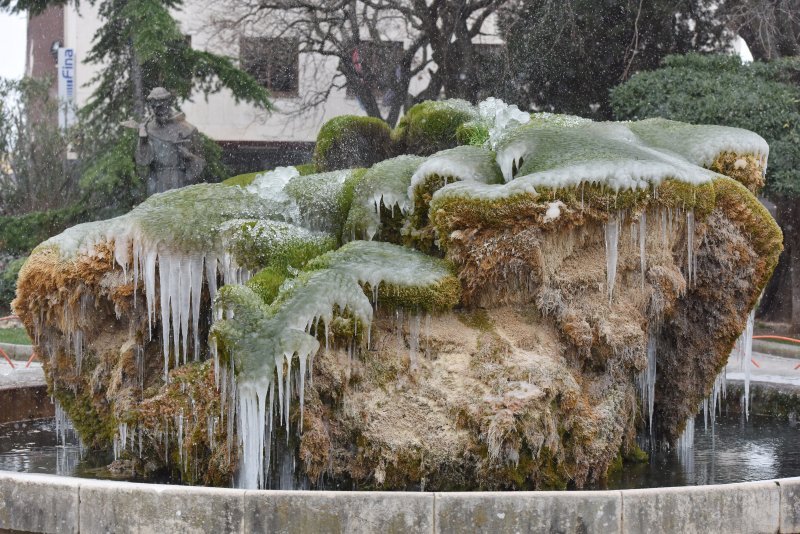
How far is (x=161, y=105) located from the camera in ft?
52.5

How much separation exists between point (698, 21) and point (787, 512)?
59.5ft

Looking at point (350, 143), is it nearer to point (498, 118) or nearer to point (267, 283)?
point (498, 118)

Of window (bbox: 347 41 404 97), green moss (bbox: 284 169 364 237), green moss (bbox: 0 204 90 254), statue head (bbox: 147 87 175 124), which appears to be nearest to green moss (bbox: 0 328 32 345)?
green moss (bbox: 0 204 90 254)

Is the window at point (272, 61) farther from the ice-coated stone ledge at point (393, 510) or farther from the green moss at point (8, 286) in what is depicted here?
the ice-coated stone ledge at point (393, 510)

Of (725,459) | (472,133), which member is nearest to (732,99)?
(472,133)

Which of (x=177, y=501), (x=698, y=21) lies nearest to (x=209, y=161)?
(x=698, y=21)

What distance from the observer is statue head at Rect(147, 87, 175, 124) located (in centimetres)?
1595

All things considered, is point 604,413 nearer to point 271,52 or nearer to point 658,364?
point 658,364

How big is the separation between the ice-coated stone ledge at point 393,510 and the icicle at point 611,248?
1930 millimetres

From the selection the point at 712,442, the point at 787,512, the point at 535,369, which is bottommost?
the point at 712,442

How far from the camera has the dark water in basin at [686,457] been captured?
24.2 ft

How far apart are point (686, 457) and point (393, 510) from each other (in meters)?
3.83

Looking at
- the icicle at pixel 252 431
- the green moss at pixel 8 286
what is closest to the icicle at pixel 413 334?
the icicle at pixel 252 431

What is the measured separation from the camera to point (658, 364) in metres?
8.24
